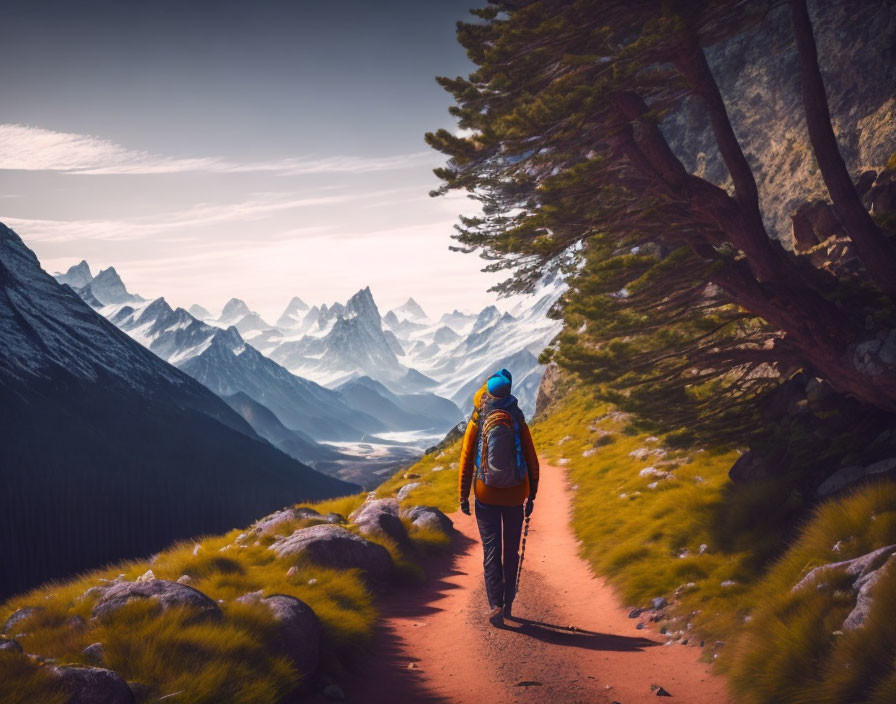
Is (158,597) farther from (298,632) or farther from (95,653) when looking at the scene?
(298,632)

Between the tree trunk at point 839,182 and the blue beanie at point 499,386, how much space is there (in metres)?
6.38

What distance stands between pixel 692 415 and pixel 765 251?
3.42 metres

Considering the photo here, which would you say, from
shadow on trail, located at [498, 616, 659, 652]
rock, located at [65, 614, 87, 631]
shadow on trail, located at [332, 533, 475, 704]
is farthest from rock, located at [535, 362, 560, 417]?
rock, located at [65, 614, 87, 631]

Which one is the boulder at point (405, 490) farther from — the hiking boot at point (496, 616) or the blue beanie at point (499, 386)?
the blue beanie at point (499, 386)

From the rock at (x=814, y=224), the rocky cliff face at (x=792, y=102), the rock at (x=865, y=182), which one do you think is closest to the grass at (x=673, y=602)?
the rock at (x=814, y=224)

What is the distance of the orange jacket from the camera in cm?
880

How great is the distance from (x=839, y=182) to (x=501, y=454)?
7.40m

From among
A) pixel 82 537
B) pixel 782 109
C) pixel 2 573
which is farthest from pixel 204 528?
pixel 782 109

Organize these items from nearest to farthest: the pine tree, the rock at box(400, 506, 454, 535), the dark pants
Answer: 1. the dark pants
2. the pine tree
3. the rock at box(400, 506, 454, 535)

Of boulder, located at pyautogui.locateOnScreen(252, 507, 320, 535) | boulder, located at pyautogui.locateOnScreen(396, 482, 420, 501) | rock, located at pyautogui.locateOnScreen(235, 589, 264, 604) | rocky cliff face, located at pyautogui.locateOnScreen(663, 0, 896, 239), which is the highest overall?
rocky cliff face, located at pyautogui.locateOnScreen(663, 0, 896, 239)

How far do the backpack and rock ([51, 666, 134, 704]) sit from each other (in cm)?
511

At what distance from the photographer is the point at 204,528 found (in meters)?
183

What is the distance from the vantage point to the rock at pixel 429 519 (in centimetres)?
1619

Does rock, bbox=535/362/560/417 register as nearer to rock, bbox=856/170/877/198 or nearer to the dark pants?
rock, bbox=856/170/877/198
